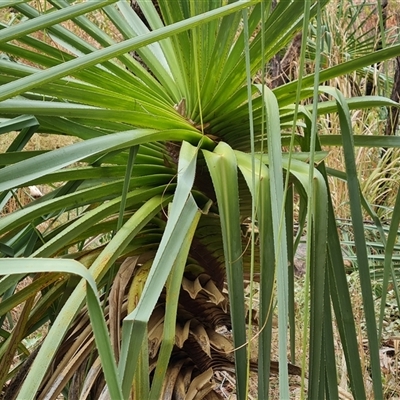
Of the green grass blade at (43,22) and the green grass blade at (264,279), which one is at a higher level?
the green grass blade at (43,22)

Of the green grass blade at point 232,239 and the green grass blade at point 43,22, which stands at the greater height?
the green grass blade at point 43,22

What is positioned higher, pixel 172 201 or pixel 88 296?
pixel 172 201

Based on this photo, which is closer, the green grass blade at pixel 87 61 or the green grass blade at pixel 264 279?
the green grass blade at pixel 87 61

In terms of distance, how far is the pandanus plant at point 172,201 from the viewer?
49 centimetres

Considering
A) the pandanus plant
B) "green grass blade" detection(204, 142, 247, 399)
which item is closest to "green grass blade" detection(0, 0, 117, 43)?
the pandanus plant

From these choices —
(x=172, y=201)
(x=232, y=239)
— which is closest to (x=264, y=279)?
(x=232, y=239)

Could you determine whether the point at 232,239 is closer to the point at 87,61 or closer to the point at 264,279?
the point at 264,279

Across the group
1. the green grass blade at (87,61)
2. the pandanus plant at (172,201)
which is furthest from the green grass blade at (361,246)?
the green grass blade at (87,61)

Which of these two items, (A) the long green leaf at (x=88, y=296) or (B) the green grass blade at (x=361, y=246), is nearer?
(A) the long green leaf at (x=88, y=296)

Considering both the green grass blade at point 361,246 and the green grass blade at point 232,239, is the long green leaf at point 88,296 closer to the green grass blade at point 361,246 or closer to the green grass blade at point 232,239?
the green grass blade at point 232,239

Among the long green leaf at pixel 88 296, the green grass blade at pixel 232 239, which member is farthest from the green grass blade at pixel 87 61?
the green grass blade at pixel 232 239

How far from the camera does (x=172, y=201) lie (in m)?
0.65

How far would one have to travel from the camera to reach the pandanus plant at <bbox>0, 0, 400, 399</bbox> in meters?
0.49

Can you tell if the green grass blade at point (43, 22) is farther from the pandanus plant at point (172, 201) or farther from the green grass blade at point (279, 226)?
the green grass blade at point (279, 226)
